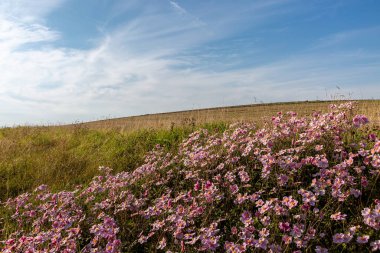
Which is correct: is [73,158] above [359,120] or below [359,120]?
below

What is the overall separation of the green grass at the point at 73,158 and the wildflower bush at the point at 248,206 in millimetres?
2209

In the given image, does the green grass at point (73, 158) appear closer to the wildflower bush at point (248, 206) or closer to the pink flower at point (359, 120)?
the wildflower bush at point (248, 206)

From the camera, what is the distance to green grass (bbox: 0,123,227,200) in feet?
26.9

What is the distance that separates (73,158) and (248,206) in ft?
21.8

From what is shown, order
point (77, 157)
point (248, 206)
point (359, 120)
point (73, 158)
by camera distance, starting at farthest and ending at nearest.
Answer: point (77, 157), point (73, 158), point (359, 120), point (248, 206)

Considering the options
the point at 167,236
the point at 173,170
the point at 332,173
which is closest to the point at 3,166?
the point at 173,170

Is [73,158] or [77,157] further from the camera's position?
[77,157]

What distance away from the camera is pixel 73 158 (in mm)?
9617

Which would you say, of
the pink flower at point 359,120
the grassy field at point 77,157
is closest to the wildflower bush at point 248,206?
the pink flower at point 359,120

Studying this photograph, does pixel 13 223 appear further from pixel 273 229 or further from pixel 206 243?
pixel 273 229

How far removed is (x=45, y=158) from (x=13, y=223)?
4.36 m

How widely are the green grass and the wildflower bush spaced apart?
2.21m

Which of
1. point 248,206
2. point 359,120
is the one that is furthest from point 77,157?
point 359,120

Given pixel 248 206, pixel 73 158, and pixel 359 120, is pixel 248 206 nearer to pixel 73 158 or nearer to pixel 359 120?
pixel 359 120
